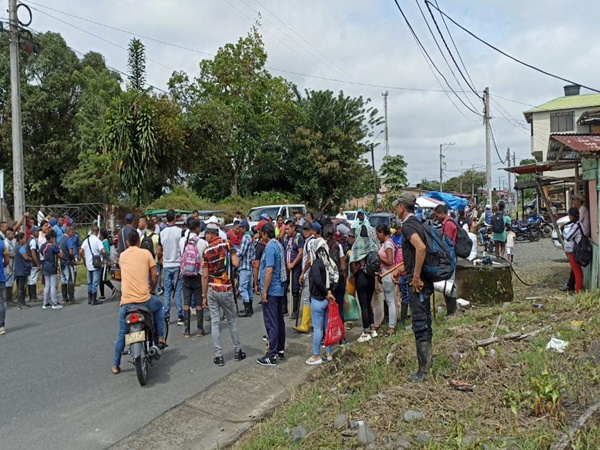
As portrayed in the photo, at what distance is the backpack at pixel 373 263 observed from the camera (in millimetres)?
7523

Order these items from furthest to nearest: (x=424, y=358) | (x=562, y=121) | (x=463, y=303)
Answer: (x=562, y=121) → (x=463, y=303) → (x=424, y=358)

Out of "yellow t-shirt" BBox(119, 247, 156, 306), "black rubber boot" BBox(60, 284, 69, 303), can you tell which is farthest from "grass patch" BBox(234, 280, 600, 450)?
"black rubber boot" BBox(60, 284, 69, 303)

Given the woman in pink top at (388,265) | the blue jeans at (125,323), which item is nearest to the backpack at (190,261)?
the blue jeans at (125,323)

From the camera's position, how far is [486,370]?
475cm

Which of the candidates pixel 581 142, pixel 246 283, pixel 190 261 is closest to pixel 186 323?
pixel 190 261

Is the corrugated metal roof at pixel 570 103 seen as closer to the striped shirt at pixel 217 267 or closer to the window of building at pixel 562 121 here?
the window of building at pixel 562 121

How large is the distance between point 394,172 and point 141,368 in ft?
127

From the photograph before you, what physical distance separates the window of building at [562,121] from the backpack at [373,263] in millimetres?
32519

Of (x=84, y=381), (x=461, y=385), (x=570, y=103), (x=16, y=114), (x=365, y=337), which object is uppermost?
(x=570, y=103)

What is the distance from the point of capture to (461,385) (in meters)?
4.60

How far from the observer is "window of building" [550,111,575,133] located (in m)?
34.6

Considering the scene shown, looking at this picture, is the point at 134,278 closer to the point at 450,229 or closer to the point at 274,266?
the point at 274,266

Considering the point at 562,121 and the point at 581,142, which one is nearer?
the point at 581,142

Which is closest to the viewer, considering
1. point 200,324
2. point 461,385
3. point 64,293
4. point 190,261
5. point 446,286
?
point 461,385
